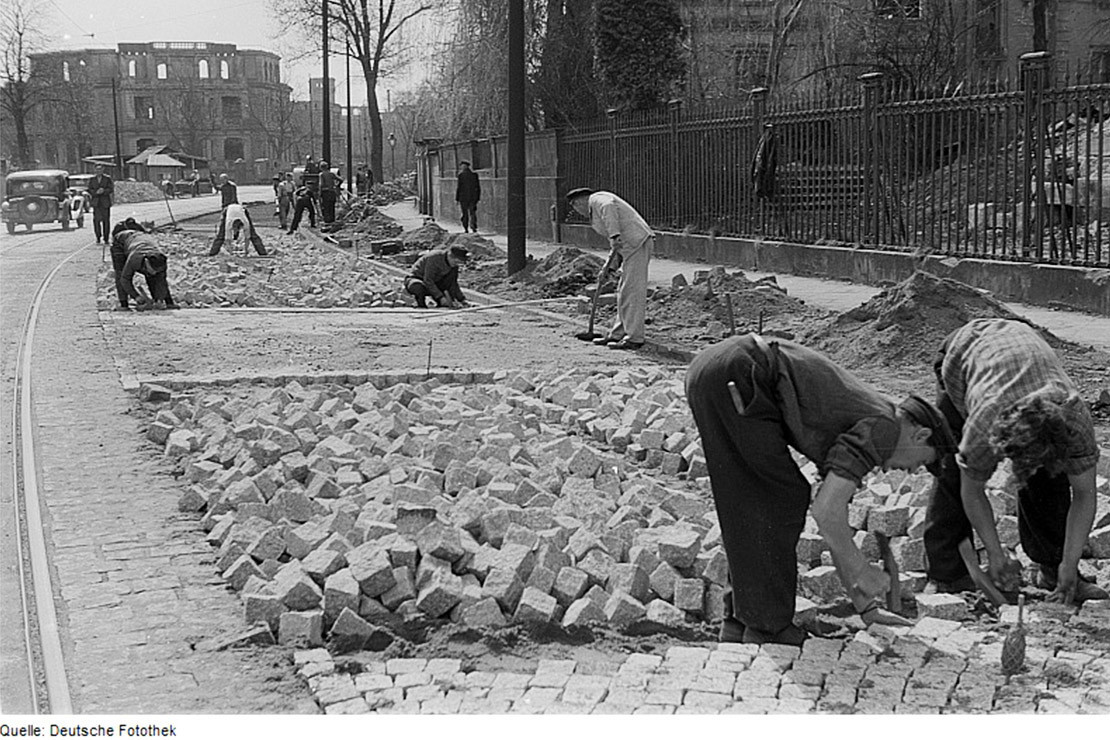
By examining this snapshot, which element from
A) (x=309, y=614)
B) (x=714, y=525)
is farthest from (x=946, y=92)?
(x=309, y=614)

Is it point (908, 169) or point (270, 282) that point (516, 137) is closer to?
point (270, 282)

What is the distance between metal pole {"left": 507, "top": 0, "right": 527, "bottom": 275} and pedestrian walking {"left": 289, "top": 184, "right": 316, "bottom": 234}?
15822 mm

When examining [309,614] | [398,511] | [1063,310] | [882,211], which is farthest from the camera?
[882,211]

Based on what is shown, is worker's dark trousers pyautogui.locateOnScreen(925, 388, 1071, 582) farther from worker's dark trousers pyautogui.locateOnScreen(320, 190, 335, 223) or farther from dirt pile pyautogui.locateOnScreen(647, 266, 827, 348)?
worker's dark trousers pyautogui.locateOnScreen(320, 190, 335, 223)

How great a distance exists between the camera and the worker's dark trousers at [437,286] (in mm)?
16203

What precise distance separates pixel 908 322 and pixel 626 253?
259cm

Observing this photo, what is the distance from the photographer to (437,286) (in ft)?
53.3

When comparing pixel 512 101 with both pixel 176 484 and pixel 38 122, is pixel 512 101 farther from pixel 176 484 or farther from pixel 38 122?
pixel 38 122

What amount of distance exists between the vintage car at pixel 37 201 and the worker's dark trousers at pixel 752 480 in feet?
118

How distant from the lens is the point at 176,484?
24.6 feet

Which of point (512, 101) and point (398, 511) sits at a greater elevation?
point (512, 101)

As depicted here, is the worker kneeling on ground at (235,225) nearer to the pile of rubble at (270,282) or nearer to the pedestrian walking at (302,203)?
the pile of rubble at (270,282)

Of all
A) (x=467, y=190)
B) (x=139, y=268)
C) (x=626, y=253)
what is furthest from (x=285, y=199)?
Answer: (x=626, y=253)

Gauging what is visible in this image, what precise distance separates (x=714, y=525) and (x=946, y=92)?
11036mm
